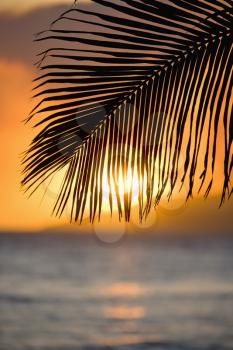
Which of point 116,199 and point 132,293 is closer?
point 116,199

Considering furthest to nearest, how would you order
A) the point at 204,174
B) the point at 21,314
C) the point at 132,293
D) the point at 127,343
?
the point at 132,293, the point at 21,314, the point at 127,343, the point at 204,174

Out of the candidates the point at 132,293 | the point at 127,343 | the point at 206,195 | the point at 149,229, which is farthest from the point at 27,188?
the point at 149,229

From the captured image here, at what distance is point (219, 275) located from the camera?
52.2 meters

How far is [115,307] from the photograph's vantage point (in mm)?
34875

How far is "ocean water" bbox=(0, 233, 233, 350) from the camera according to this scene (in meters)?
25.6

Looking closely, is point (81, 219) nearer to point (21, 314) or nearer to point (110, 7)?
point (110, 7)

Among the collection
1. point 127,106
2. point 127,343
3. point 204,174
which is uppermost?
point 127,106

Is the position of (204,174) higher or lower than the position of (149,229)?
lower

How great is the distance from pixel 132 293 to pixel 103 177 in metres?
40.4

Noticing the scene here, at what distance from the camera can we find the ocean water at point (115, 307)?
84.0ft

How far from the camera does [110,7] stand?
1.76m

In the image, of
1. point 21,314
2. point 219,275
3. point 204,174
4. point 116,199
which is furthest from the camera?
point 219,275

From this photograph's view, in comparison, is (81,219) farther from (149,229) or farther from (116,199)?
(149,229)

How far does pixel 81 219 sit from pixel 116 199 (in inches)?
4.6
